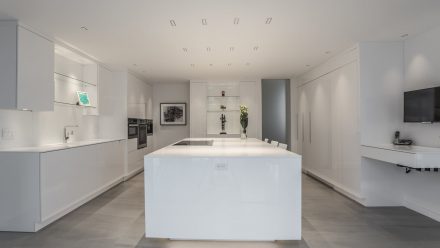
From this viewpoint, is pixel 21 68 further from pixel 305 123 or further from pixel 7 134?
pixel 305 123

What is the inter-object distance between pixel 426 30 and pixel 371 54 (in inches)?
27.8

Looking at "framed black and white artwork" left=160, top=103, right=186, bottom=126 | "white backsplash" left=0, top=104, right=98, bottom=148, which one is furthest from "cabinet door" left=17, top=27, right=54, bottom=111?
"framed black and white artwork" left=160, top=103, right=186, bottom=126

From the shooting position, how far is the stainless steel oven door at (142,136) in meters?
7.00

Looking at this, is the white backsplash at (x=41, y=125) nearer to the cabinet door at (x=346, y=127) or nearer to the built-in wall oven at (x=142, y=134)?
the built-in wall oven at (x=142, y=134)

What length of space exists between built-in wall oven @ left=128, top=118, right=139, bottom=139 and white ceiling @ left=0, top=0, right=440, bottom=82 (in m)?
1.50

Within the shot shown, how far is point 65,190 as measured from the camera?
3744 mm

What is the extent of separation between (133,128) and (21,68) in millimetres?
3261

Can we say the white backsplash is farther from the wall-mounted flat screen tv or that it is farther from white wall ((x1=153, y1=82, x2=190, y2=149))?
the wall-mounted flat screen tv

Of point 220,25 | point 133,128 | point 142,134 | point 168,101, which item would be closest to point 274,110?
point 168,101

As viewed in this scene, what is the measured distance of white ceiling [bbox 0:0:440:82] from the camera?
2.91 metres

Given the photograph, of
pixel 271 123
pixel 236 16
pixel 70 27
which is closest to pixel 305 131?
pixel 271 123

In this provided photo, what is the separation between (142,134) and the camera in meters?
7.19

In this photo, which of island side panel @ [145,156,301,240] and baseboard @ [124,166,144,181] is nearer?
island side panel @ [145,156,301,240]

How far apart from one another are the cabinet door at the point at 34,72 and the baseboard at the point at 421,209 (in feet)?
16.5
